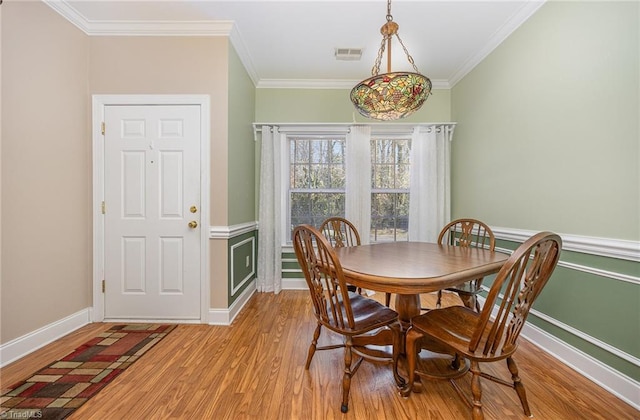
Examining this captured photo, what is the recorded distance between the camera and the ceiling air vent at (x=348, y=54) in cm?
265

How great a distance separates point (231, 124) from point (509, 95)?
2.52 m

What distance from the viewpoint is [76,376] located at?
1.61 metres

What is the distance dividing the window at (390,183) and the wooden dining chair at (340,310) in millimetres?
2026

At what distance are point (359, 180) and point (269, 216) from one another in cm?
120

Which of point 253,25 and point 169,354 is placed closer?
point 169,354

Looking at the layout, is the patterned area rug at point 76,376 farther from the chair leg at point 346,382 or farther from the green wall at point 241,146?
the chair leg at point 346,382

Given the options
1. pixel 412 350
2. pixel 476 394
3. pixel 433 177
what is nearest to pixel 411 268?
pixel 412 350

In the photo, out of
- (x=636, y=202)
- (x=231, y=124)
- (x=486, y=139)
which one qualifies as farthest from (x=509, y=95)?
(x=231, y=124)

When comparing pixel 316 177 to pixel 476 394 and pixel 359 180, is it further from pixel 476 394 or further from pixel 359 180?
pixel 476 394

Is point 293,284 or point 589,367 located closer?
point 589,367

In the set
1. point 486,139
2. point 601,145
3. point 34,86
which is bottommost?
point 601,145

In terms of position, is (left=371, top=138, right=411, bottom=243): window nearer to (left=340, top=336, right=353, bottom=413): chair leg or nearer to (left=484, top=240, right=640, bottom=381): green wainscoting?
(left=484, top=240, right=640, bottom=381): green wainscoting

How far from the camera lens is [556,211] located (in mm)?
1863

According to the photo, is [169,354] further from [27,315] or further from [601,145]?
[601,145]
